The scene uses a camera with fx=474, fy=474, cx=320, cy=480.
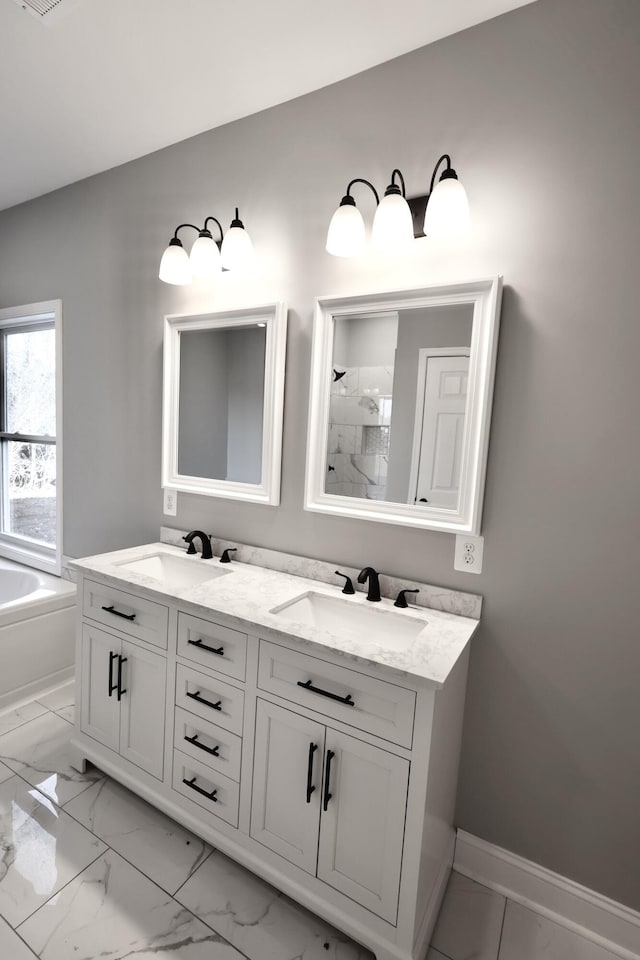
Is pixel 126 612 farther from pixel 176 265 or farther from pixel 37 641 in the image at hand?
pixel 176 265

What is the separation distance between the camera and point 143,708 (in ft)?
5.44

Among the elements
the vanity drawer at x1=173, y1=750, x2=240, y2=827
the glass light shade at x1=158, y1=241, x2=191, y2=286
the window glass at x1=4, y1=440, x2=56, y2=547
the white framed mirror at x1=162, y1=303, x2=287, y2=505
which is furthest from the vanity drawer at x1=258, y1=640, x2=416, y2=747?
the window glass at x1=4, y1=440, x2=56, y2=547

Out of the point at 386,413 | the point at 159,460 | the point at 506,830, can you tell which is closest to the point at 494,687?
the point at 506,830

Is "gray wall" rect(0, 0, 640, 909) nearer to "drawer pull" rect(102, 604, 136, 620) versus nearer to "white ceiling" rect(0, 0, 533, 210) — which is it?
"white ceiling" rect(0, 0, 533, 210)

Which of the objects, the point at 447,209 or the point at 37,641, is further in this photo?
the point at 37,641

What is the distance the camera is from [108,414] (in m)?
2.45

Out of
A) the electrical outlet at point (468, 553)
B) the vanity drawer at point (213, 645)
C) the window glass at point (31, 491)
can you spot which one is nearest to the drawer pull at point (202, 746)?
the vanity drawer at point (213, 645)

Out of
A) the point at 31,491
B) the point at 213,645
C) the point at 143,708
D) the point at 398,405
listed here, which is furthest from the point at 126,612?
the point at 31,491

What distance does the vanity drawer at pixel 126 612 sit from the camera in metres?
1.61

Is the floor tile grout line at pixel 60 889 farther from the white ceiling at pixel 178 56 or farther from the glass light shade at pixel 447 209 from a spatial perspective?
the white ceiling at pixel 178 56

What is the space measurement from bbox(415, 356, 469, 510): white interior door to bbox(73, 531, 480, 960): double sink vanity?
33 centimetres

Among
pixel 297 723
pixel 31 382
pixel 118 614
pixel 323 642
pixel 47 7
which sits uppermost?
pixel 47 7

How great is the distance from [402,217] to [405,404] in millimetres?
565

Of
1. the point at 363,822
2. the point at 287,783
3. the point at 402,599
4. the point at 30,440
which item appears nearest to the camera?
the point at 363,822
